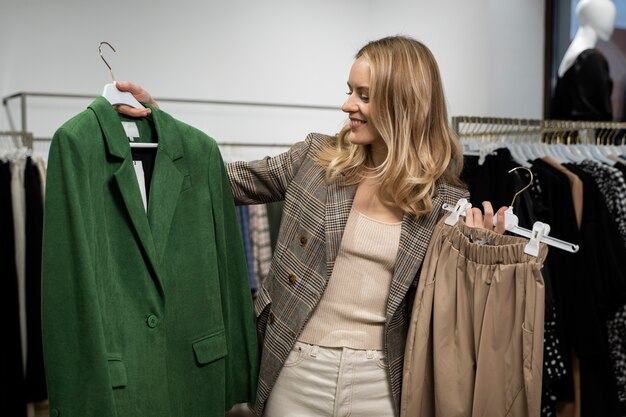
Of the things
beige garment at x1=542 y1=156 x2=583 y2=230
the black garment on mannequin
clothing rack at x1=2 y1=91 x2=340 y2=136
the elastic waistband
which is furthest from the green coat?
the black garment on mannequin

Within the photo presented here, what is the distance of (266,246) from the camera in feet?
13.1

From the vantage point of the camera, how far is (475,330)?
5.96 ft

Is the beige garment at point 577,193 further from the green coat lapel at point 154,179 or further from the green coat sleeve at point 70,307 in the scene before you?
the green coat sleeve at point 70,307

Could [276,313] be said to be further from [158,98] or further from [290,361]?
[158,98]

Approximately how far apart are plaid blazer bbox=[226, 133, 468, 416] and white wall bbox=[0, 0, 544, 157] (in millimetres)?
2366

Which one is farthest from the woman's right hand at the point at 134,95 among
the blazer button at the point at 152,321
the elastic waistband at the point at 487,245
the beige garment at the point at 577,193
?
the beige garment at the point at 577,193

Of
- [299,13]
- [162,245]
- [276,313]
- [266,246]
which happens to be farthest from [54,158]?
[299,13]

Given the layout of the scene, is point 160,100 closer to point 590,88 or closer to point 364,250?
point 590,88

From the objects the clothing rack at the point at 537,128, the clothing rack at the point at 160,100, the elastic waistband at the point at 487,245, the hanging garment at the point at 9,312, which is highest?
the clothing rack at the point at 160,100

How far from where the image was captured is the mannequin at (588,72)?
12.3ft

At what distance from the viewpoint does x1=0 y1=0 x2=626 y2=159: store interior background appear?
13.4 feet

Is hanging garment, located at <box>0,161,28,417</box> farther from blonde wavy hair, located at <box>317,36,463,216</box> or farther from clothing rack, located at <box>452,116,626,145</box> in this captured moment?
clothing rack, located at <box>452,116,626,145</box>

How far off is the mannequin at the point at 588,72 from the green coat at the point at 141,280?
8.36ft

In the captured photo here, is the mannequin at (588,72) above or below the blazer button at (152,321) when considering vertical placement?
above
